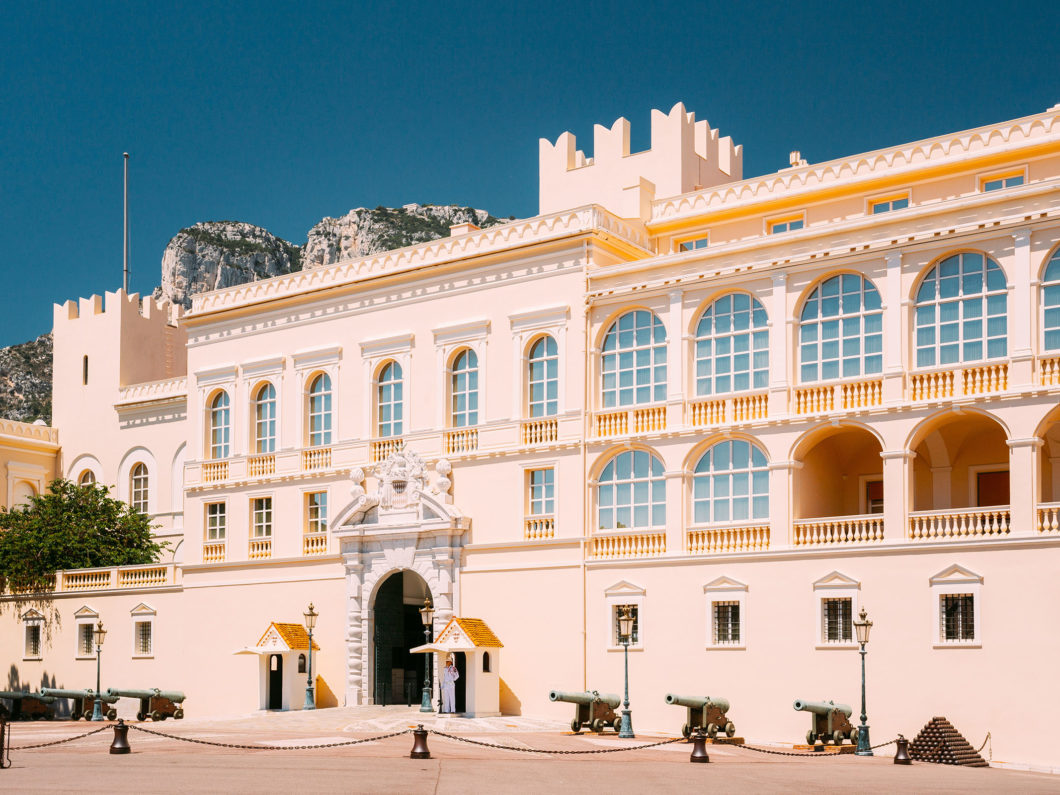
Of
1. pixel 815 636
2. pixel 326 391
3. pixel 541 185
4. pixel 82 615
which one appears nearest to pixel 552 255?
pixel 541 185

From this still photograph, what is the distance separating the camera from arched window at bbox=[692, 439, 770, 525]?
3225cm

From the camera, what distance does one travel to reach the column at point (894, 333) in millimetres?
30266

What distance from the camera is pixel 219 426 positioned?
140 ft

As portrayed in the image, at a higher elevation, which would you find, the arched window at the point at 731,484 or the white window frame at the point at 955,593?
the arched window at the point at 731,484

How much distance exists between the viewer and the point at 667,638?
32.8 metres

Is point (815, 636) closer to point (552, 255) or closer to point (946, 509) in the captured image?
point (946, 509)

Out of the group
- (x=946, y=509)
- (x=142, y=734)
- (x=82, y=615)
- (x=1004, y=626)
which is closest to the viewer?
(x=1004, y=626)

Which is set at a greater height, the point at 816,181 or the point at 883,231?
the point at 816,181

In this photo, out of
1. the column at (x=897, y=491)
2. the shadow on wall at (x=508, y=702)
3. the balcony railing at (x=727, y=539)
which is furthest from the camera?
the shadow on wall at (x=508, y=702)

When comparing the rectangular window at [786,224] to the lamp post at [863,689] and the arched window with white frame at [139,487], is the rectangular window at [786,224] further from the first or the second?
the arched window with white frame at [139,487]

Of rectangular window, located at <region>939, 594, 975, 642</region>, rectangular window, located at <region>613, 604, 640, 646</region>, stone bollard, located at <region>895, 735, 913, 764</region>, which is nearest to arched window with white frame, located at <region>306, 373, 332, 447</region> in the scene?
rectangular window, located at <region>613, 604, 640, 646</region>

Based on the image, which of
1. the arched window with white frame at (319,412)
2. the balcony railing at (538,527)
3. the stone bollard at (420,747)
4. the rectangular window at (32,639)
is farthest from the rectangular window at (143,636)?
the stone bollard at (420,747)

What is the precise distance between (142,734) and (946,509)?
1845cm

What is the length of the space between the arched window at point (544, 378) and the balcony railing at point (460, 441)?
1800 millimetres
